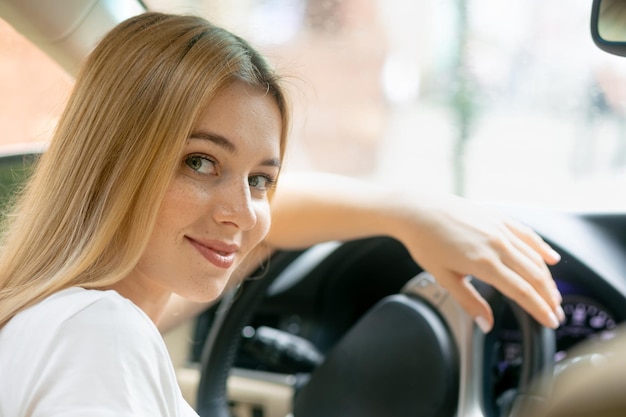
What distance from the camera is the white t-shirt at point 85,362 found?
92 cm

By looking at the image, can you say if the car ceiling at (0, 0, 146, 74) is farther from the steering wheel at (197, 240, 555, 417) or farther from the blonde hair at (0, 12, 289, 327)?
the steering wheel at (197, 240, 555, 417)

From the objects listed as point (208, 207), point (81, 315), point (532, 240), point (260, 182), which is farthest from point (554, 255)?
point (81, 315)

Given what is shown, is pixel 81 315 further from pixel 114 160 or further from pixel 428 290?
pixel 428 290

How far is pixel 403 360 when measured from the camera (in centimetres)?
167

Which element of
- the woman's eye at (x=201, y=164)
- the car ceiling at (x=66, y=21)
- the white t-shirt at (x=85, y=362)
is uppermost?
the car ceiling at (x=66, y=21)

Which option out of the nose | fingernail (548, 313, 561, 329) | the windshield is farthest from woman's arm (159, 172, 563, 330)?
the nose

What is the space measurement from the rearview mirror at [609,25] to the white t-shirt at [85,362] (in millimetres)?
808

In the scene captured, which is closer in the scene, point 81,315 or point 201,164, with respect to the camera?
point 81,315

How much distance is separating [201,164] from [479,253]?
19.9 inches

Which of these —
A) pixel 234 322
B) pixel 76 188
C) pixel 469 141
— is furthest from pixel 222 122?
pixel 469 141

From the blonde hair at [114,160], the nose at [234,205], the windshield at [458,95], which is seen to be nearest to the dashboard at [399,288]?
the windshield at [458,95]

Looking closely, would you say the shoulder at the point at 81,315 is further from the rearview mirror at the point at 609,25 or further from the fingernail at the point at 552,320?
the rearview mirror at the point at 609,25

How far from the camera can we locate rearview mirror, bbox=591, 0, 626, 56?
1.33m

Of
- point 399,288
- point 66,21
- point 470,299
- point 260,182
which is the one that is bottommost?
point 399,288
